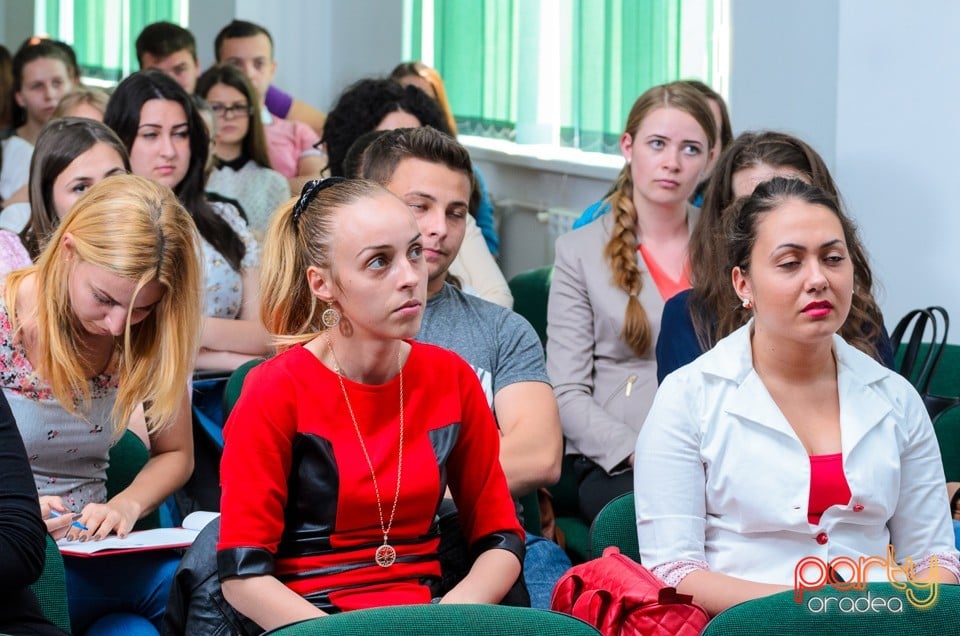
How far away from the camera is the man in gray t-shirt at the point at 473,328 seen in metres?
2.31

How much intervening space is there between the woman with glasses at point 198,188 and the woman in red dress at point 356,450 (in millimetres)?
1374

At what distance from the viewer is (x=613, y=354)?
A: 3.06m

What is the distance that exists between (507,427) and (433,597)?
57 cm

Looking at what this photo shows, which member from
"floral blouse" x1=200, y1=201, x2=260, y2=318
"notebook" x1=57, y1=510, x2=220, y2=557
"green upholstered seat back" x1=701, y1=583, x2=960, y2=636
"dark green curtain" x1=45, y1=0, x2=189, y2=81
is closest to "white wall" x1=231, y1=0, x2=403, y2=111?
"dark green curtain" x1=45, y1=0, x2=189, y2=81

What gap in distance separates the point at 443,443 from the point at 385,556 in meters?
0.19

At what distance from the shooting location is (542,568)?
2.29 m

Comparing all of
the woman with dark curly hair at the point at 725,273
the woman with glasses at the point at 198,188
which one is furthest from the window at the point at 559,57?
the woman with glasses at the point at 198,188

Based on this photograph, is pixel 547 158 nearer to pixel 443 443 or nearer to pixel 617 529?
pixel 617 529

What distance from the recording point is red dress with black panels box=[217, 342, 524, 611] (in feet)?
5.68

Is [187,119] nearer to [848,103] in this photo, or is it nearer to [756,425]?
[848,103]

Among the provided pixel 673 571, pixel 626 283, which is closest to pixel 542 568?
pixel 673 571

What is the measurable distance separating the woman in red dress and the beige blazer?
105 cm

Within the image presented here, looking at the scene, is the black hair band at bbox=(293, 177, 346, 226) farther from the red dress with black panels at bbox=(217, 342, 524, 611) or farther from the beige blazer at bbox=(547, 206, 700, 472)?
the beige blazer at bbox=(547, 206, 700, 472)

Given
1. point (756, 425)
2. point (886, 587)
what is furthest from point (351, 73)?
point (886, 587)
